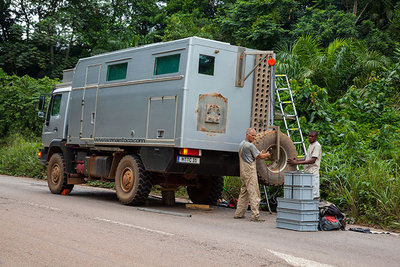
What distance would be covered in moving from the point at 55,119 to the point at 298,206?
8699mm

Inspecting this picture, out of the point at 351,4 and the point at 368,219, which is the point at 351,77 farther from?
the point at 351,4

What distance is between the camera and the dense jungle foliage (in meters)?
11.7

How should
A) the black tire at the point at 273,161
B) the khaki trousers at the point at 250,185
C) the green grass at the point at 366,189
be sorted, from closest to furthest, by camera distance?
the green grass at the point at 366,189 < the khaki trousers at the point at 250,185 < the black tire at the point at 273,161

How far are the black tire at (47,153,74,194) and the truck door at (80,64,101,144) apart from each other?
1308 millimetres

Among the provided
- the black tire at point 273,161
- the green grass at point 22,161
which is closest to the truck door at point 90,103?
the black tire at point 273,161

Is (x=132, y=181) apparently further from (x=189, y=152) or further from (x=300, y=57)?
(x=300, y=57)

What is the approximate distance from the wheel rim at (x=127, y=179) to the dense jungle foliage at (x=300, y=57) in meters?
2.99

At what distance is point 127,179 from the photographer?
1181 cm

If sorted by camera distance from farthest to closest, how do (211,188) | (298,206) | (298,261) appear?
(211,188), (298,206), (298,261)

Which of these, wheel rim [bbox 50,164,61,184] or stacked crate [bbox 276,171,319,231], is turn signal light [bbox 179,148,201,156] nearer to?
stacked crate [bbox 276,171,319,231]

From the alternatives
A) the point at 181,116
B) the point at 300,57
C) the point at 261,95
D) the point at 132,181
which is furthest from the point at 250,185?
the point at 300,57

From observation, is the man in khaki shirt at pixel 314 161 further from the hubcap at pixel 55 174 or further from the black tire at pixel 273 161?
the hubcap at pixel 55 174

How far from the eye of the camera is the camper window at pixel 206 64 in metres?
10.7

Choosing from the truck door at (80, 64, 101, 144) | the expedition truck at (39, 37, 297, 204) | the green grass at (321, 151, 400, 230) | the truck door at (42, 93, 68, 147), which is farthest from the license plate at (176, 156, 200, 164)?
the truck door at (42, 93, 68, 147)
